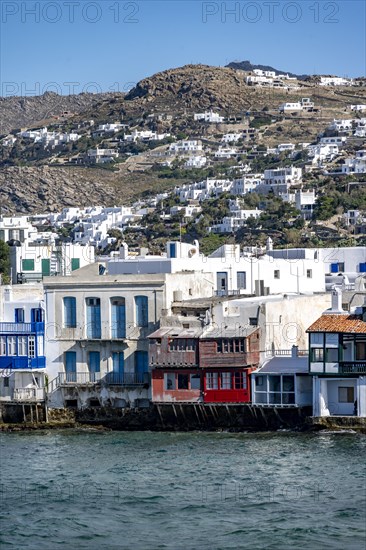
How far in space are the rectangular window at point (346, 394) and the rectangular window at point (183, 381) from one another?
185 inches

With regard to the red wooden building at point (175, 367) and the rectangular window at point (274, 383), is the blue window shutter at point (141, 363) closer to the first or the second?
the red wooden building at point (175, 367)

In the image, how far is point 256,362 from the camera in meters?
45.8

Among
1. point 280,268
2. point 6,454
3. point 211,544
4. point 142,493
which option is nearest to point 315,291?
point 280,268

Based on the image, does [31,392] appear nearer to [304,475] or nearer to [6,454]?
[6,454]

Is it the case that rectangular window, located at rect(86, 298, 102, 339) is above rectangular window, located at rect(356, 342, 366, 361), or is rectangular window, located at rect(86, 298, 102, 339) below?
above

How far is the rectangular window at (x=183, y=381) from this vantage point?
45.9 metres

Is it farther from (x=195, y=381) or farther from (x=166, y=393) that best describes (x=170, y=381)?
(x=195, y=381)

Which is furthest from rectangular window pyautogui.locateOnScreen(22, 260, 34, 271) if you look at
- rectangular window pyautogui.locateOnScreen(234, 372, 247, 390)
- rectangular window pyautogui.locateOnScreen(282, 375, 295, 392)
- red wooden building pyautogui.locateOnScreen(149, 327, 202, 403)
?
rectangular window pyautogui.locateOnScreen(282, 375, 295, 392)

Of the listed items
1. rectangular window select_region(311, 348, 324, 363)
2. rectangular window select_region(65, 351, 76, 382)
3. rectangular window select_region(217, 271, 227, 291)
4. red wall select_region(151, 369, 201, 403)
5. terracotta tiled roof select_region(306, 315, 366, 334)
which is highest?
rectangular window select_region(217, 271, 227, 291)

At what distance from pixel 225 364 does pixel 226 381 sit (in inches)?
19.7

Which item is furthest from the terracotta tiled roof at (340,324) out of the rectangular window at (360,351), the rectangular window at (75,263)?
the rectangular window at (75,263)

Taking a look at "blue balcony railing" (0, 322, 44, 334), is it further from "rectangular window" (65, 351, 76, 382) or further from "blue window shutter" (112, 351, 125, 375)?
"blue window shutter" (112, 351, 125, 375)

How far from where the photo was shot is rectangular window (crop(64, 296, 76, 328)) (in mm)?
48750

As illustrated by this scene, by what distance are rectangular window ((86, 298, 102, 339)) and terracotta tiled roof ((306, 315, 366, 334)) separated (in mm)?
7463
